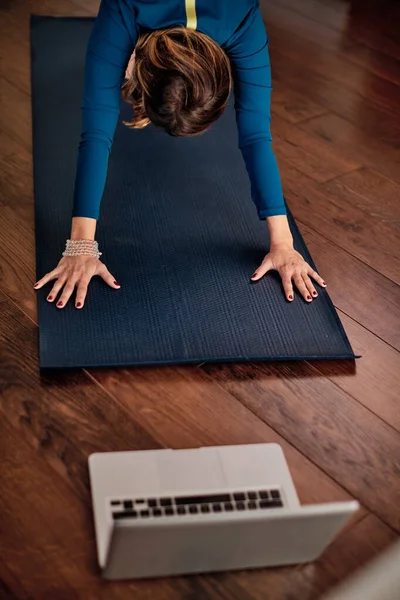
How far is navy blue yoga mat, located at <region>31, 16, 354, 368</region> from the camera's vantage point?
4.95 ft

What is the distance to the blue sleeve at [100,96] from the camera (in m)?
1.54

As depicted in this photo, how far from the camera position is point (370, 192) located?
82.4 inches

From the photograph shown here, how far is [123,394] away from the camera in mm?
1414

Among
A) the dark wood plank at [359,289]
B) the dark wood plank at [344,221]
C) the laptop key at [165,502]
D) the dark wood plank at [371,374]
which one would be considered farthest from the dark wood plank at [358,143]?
the laptop key at [165,502]

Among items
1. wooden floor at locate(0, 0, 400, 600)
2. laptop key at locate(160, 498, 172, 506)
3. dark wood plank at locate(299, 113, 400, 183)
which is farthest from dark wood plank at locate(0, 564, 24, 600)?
dark wood plank at locate(299, 113, 400, 183)

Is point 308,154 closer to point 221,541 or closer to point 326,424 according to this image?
point 326,424

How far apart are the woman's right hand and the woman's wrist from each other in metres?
0.38

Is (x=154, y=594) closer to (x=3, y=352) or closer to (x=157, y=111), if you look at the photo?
(x=3, y=352)

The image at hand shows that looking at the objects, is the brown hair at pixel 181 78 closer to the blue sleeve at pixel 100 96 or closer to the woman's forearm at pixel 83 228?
the blue sleeve at pixel 100 96

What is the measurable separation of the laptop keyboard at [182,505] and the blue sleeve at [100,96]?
2.15 ft

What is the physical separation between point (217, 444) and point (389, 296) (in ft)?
2.07

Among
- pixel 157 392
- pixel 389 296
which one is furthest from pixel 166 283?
pixel 389 296

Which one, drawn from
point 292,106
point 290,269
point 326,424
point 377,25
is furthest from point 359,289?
point 377,25

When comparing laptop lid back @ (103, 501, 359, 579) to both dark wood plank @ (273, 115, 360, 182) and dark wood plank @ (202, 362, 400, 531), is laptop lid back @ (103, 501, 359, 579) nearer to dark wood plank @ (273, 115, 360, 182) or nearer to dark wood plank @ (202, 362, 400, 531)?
dark wood plank @ (202, 362, 400, 531)
